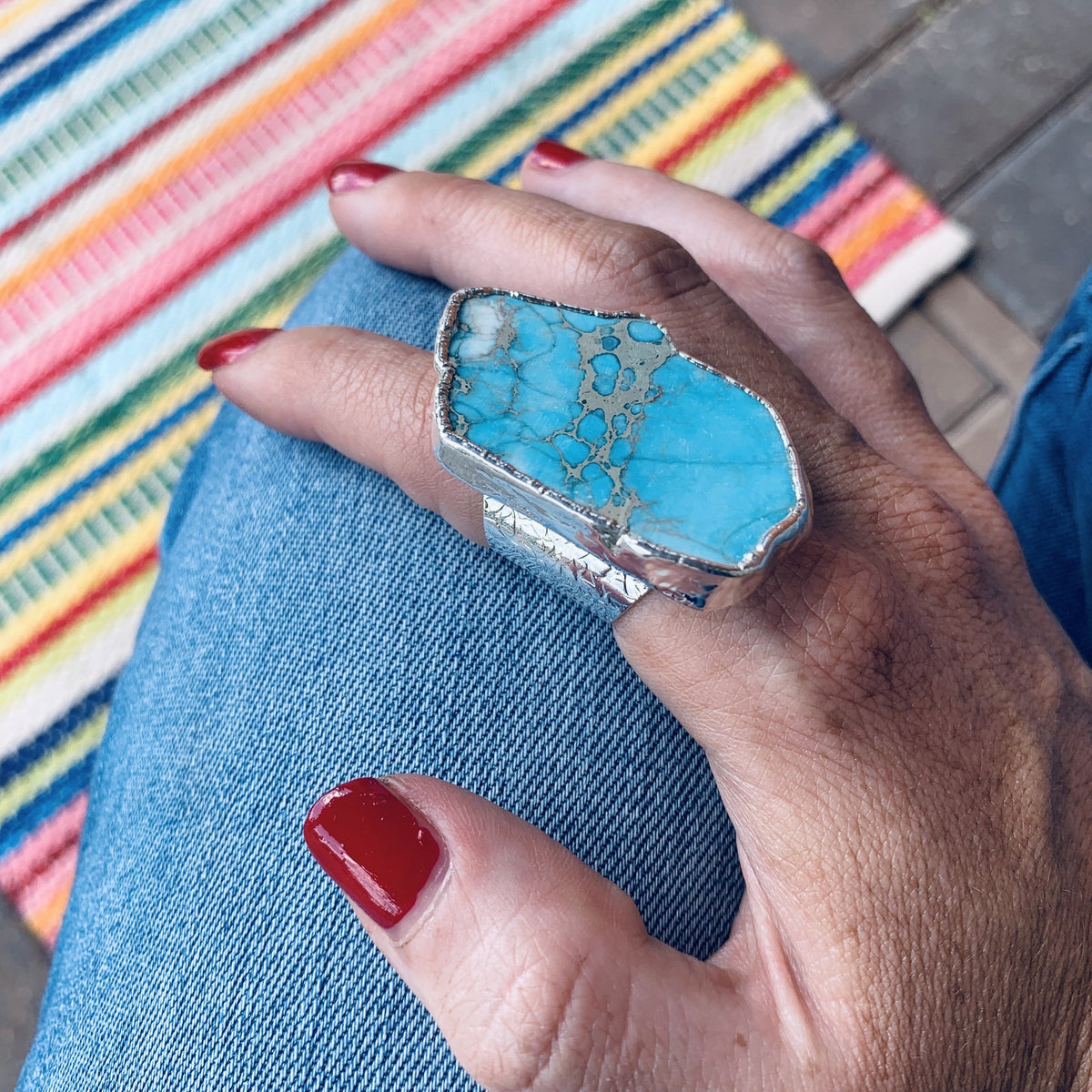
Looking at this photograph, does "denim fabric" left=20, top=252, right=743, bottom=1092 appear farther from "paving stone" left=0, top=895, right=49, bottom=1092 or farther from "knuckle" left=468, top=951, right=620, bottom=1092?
"paving stone" left=0, top=895, right=49, bottom=1092

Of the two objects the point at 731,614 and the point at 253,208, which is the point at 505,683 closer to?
the point at 731,614

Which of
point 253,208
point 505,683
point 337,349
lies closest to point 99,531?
point 253,208

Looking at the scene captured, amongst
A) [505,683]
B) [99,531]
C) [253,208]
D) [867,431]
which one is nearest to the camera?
[505,683]

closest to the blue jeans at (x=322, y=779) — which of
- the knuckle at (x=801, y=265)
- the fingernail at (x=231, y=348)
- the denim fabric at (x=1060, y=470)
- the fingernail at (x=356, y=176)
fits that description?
the fingernail at (x=231, y=348)

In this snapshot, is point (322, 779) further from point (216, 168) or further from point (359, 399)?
point (216, 168)

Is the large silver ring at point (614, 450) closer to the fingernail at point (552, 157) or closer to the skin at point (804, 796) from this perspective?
the skin at point (804, 796)

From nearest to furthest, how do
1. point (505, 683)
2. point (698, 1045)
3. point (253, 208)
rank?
point (698, 1045) → point (505, 683) → point (253, 208)
